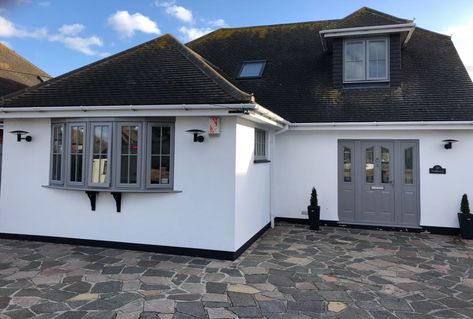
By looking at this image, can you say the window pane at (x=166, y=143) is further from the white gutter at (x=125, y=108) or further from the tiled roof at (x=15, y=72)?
the tiled roof at (x=15, y=72)

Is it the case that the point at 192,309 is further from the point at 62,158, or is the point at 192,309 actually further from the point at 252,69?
the point at 252,69

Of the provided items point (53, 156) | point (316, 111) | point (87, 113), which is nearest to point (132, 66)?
point (87, 113)

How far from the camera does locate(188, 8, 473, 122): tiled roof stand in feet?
30.2

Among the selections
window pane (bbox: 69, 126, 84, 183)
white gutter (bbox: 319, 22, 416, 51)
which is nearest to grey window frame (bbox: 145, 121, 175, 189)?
window pane (bbox: 69, 126, 84, 183)

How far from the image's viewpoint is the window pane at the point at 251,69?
11.7m

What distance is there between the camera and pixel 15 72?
14.0 metres

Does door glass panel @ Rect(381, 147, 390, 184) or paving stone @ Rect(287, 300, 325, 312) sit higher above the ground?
door glass panel @ Rect(381, 147, 390, 184)

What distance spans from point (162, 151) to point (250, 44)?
817cm

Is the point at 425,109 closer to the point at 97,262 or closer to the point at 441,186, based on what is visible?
the point at 441,186

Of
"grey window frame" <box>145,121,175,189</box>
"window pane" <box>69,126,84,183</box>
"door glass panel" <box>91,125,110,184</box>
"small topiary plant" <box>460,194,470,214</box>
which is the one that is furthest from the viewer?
"small topiary plant" <box>460,194,470,214</box>

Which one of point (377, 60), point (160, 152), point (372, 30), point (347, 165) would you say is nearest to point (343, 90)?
point (377, 60)

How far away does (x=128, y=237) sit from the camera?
6867 mm

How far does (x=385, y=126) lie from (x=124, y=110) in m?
6.46

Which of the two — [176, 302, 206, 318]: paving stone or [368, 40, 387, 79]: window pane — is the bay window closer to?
[176, 302, 206, 318]: paving stone
